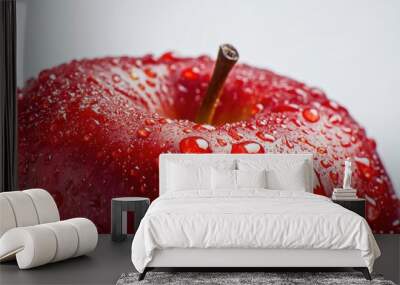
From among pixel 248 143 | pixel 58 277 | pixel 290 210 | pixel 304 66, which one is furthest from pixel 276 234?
pixel 304 66

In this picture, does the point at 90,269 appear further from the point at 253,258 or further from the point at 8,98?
the point at 8,98

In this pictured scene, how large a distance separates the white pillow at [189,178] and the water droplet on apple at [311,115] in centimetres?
128

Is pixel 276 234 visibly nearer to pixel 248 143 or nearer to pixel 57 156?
pixel 248 143

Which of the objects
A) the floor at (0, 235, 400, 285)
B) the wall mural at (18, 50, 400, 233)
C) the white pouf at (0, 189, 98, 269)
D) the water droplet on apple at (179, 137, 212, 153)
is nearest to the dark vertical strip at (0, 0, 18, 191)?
the wall mural at (18, 50, 400, 233)

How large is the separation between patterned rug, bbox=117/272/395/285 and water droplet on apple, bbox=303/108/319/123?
7.74ft

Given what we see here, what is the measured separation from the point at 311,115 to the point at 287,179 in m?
0.93

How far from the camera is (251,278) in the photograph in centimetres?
457

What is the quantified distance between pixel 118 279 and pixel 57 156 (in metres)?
2.57

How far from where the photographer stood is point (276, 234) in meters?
4.52

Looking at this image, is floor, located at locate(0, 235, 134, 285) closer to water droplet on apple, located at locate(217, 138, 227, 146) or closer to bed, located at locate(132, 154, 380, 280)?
bed, located at locate(132, 154, 380, 280)

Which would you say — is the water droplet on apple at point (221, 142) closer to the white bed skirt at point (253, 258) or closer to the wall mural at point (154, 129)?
the wall mural at point (154, 129)

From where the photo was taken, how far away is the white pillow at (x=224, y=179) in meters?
6.13

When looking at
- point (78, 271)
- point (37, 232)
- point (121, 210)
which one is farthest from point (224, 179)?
point (37, 232)

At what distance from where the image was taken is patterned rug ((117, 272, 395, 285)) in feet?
14.6
